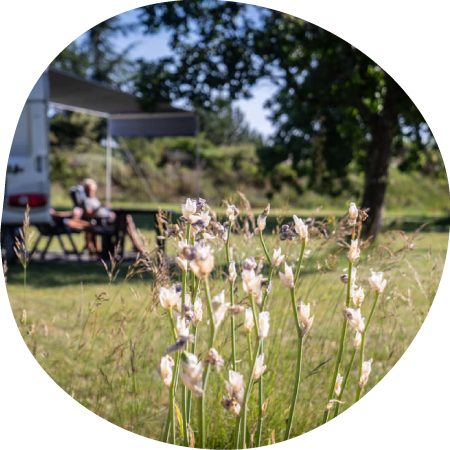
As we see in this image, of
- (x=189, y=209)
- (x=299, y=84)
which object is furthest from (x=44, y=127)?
(x=189, y=209)

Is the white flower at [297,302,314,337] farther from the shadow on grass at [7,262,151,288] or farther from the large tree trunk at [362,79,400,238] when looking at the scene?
the shadow on grass at [7,262,151,288]

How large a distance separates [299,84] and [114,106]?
2.15 m

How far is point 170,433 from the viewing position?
45.3 inches

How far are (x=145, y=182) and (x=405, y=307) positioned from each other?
18.8 ft

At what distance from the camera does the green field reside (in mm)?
1357

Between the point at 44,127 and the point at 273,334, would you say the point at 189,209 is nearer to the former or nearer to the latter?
the point at 273,334

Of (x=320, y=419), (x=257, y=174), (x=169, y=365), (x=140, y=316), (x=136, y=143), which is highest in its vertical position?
(x=136, y=143)

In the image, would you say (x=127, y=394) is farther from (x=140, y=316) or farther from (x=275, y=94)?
(x=275, y=94)

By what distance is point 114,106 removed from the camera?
4.64m

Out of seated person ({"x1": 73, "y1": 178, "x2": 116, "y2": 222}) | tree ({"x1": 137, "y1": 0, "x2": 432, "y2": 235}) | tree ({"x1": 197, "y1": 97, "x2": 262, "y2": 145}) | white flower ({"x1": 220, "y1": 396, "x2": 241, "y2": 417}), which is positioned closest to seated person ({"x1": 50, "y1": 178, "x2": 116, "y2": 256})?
seated person ({"x1": 73, "y1": 178, "x2": 116, "y2": 222})

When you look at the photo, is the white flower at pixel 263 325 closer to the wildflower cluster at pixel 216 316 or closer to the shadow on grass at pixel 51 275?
the wildflower cluster at pixel 216 316

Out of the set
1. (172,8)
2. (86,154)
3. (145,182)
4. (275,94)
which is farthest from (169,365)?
(86,154)

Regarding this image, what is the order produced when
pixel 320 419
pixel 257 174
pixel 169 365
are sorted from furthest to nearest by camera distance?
1. pixel 257 174
2. pixel 320 419
3. pixel 169 365

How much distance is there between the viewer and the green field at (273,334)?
1.36 meters
